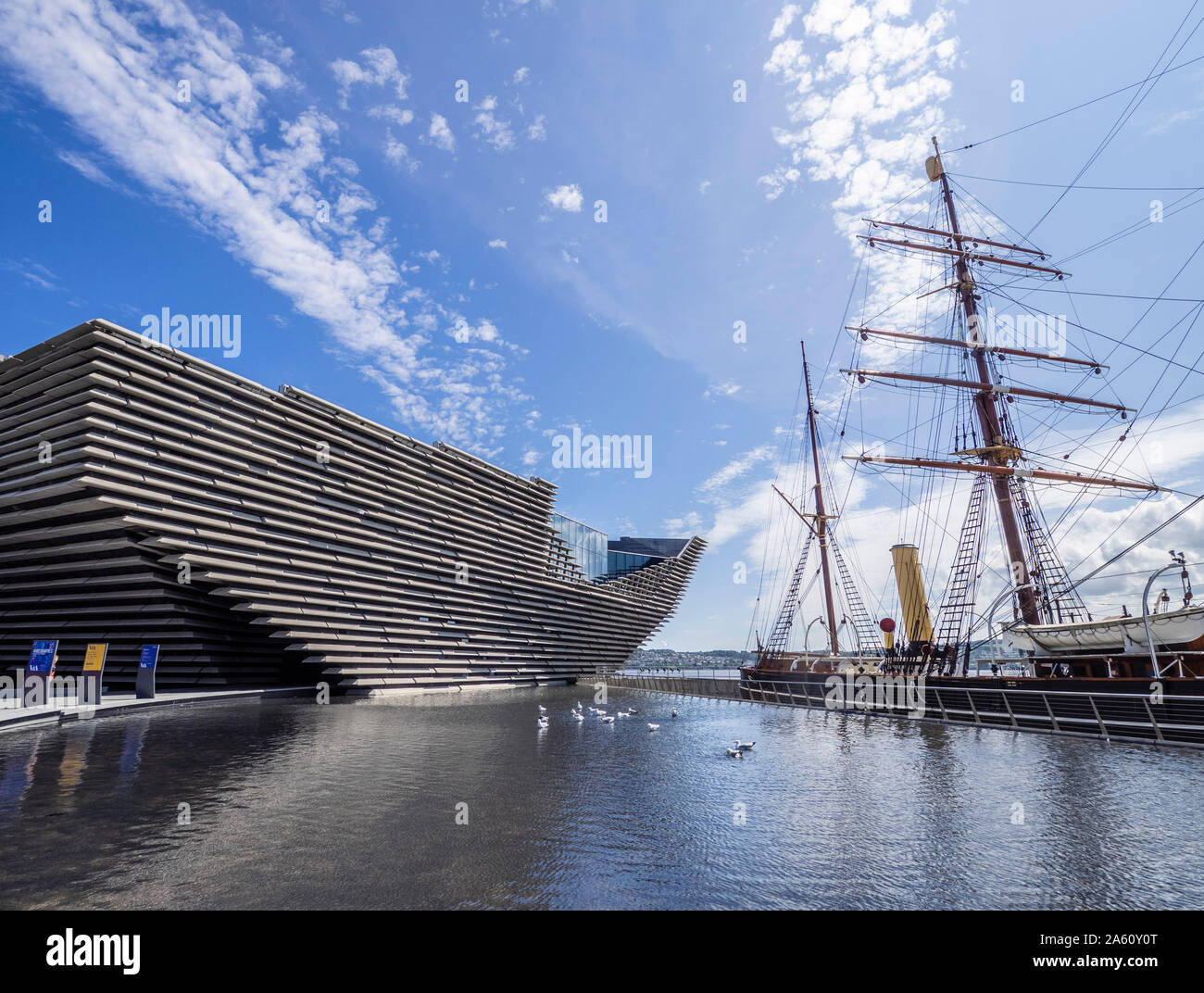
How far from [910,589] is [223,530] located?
116 ft

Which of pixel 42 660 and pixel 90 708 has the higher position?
pixel 42 660

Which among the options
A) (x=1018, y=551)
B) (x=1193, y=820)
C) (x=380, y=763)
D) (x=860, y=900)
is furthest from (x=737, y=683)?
(x=860, y=900)

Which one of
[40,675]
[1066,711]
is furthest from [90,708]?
[1066,711]

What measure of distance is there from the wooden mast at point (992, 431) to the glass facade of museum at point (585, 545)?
40357mm

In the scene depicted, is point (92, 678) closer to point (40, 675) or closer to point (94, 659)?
point (94, 659)

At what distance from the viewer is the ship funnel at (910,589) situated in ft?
113

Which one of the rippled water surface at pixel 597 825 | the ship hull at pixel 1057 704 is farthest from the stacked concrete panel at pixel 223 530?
the ship hull at pixel 1057 704

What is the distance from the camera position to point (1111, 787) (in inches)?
393

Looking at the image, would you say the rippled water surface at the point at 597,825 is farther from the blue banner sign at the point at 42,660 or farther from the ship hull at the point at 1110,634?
the blue banner sign at the point at 42,660

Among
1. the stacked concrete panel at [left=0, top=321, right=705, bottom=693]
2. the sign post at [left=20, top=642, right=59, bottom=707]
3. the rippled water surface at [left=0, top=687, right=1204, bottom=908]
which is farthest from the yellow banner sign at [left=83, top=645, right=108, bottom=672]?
the rippled water surface at [left=0, top=687, right=1204, bottom=908]

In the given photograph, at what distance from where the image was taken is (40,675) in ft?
69.1

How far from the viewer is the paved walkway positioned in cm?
1778
